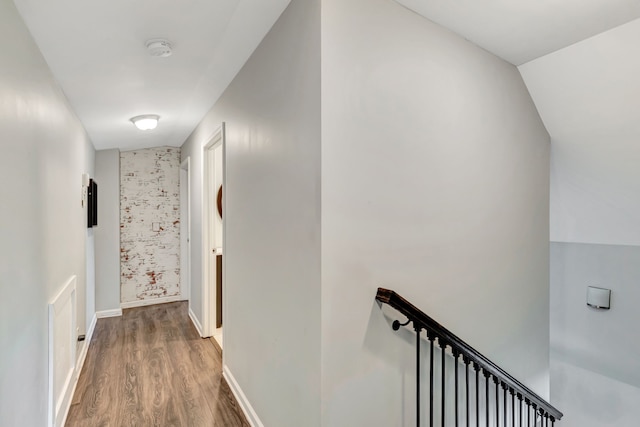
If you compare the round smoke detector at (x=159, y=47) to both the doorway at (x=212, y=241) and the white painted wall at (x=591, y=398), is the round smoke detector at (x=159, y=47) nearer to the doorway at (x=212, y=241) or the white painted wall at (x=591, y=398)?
the doorway at (x=212, y=241)

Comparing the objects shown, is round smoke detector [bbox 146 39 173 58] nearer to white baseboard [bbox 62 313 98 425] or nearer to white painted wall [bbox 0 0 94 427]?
white painted wall [bbox 0 0 94 427]

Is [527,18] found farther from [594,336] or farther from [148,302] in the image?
[148,302]

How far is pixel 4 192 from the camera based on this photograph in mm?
1296

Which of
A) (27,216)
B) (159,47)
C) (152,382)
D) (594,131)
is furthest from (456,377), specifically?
(152,382)

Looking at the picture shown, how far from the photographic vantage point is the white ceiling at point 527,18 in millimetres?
1613

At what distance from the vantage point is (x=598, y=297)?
93.4 inches

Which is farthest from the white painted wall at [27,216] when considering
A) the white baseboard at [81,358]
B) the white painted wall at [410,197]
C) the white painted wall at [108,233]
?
the white painted wall at [108,233]

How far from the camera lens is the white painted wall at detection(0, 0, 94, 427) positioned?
4.25ft

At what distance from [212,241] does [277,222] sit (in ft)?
6.89

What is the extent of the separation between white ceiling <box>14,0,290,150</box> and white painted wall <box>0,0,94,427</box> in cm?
12

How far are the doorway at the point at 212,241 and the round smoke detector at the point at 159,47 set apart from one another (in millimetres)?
1623

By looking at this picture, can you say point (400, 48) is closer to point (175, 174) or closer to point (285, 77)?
point (285, 77)

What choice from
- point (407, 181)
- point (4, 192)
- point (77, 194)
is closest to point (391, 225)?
point (407, 181)

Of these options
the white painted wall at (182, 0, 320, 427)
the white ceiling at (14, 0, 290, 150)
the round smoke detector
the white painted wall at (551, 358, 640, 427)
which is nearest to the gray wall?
the white painted wall at (551, 358, 640, 427)
